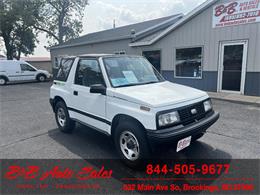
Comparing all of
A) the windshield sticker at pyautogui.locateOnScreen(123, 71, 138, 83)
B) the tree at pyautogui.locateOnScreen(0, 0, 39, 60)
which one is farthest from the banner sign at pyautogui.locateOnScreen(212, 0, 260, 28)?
the tree at pyautogui.locateOnScreen(0, 0, 39, 60)

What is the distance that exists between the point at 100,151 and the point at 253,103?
19.8 feet

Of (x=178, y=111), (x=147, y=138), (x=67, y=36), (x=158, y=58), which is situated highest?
(x=67, y=36)

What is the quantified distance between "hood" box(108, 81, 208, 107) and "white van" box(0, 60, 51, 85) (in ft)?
53.1

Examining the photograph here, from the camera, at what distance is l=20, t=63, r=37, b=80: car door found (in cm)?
1665

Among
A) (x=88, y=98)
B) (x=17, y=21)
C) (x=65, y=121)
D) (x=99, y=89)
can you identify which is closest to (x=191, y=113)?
(x=99, y=89)

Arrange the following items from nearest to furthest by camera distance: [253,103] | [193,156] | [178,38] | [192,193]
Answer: [192,193], [193,156], [253,103], [178,38]

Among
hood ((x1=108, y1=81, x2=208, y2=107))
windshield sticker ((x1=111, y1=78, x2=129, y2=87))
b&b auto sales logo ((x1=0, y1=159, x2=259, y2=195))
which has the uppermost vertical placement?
windshield sticker ((x1=111, y1=78, x2=129, y2=87))

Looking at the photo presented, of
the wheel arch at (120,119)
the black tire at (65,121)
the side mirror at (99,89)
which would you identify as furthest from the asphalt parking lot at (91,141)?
the side mirror at (99,89)

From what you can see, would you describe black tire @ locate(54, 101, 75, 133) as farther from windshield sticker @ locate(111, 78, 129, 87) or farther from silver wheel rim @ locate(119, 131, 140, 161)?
silver wheel rim @ locate(119, 131, 140, 161)

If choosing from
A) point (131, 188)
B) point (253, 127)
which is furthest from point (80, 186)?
point (253, 127)

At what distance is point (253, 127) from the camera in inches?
190

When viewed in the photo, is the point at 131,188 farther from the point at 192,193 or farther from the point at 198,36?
the point at 198,36

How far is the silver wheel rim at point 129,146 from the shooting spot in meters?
3.02

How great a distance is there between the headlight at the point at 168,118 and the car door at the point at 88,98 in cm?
109
